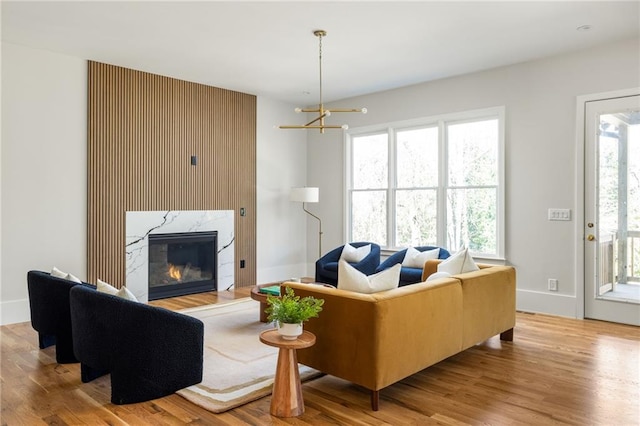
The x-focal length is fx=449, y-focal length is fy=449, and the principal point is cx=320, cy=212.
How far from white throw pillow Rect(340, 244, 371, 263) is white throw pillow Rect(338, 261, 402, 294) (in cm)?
313

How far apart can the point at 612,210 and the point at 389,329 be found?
11.5 feet

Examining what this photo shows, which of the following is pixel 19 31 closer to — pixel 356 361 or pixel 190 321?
pixel 190 321

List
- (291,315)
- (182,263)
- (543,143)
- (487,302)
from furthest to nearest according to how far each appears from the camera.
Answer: (182,263) → (543,143) → (487,302) → (291,315)

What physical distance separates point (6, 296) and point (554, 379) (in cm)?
522

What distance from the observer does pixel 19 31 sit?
4.41 m

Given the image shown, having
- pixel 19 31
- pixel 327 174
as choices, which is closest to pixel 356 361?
pixel 19 31

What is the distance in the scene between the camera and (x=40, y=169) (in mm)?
4977

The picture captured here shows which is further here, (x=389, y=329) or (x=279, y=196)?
(x=279, y=196)

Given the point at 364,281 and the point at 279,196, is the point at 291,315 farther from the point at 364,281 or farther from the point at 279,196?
the point at 279,196

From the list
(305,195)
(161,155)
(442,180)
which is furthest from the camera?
(305,195)

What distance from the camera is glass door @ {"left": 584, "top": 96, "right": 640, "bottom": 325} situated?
465 centimetres

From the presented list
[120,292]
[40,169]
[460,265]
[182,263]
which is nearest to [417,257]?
[460,265]

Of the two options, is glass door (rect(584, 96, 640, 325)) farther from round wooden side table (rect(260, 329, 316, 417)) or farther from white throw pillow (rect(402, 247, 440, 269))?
round wooden side table (rect(260, 329, 316, 417))

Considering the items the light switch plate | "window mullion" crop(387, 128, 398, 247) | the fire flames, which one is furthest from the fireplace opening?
the light switch plate
